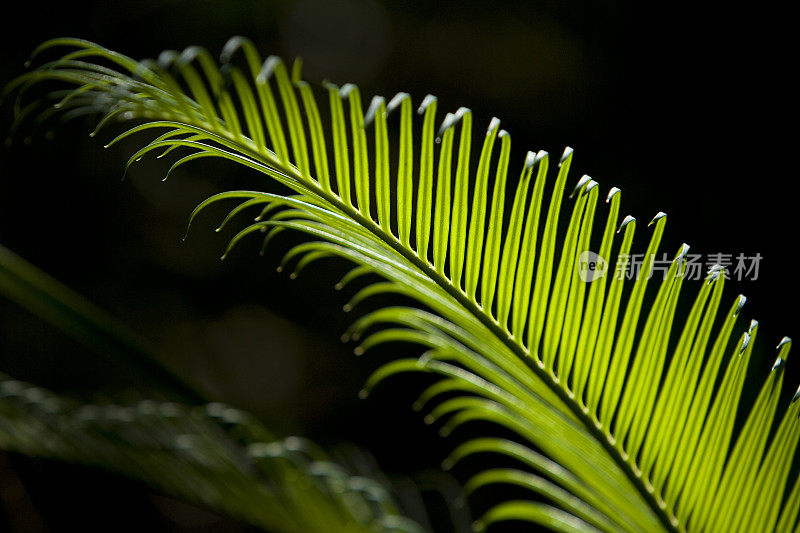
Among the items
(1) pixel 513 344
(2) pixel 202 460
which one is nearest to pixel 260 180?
(2) pixel 202 460

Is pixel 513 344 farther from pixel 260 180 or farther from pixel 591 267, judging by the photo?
pixel 260 180

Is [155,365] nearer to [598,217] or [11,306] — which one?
[598,217]

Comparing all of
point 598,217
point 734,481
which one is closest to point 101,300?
point 598,217

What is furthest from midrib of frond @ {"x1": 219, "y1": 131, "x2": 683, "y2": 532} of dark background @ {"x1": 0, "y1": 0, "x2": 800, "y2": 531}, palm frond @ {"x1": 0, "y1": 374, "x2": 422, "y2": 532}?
dark background @ {"x1": 0, "y1": 0, "x2": 800, "y2": 531}

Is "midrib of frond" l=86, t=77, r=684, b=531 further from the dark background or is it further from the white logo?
the dark background

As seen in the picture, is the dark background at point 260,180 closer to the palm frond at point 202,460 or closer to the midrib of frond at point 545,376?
the palm frond at point 202,460
